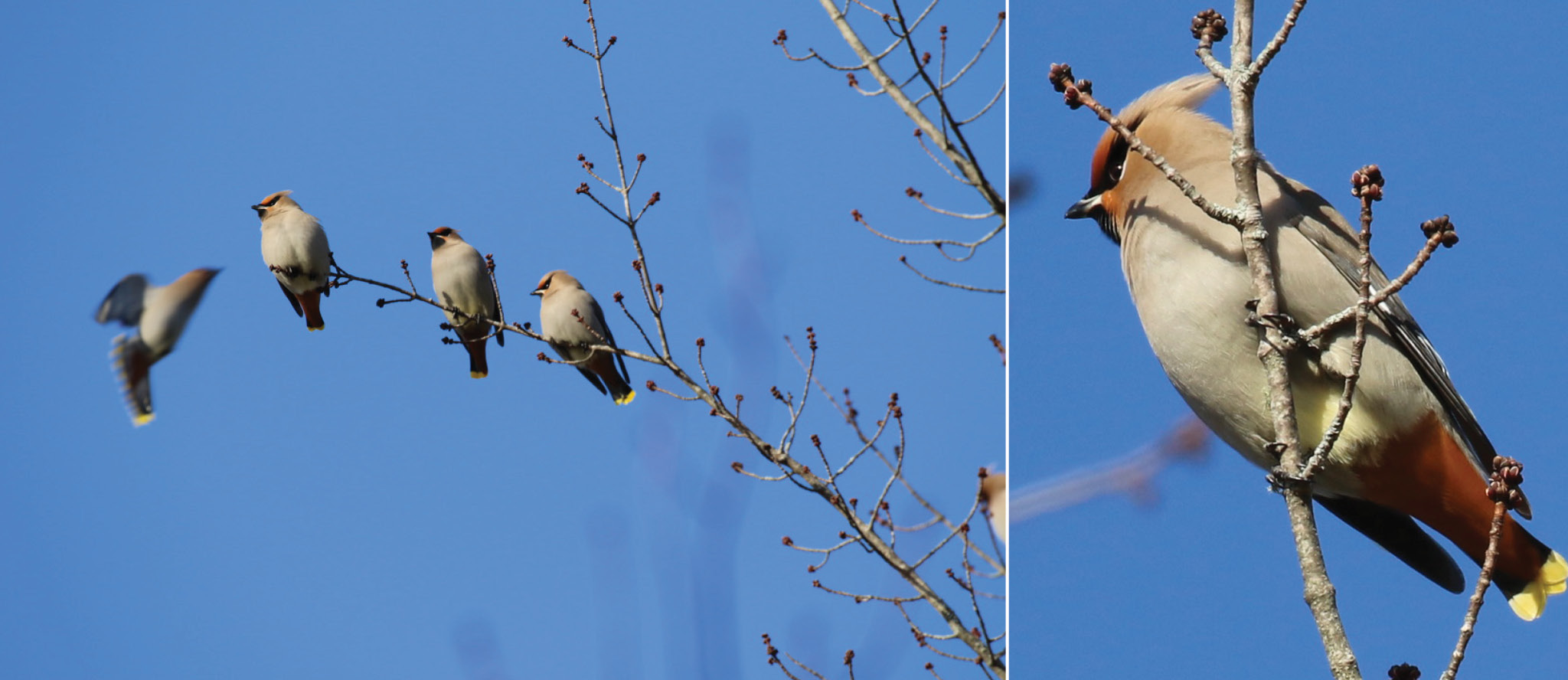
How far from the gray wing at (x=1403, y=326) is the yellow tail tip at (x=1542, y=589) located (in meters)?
0.11

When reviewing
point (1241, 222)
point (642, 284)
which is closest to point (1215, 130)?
point (1241, 222)

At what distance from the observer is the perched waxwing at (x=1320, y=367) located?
2.55m

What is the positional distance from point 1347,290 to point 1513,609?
26.9 inches

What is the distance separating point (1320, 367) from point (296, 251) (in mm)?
3294

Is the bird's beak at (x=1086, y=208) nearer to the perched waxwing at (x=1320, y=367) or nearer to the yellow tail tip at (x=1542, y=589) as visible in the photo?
the perched waxwing at (x=1320, y=367)

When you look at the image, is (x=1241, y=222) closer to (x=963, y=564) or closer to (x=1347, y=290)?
(x=1347, y=290)

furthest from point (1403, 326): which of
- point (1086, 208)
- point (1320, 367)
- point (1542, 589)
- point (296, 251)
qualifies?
point (296, 251)

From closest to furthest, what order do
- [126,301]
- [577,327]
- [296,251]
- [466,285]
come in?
[126,301] → [296,251] → [466,285] → [577,327]

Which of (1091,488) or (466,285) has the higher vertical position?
(466,285)

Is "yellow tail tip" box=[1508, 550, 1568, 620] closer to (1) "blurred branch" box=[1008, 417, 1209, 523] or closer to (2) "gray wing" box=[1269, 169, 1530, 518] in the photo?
(2) "gray wing" box=[1269, 169, 1530, 518]

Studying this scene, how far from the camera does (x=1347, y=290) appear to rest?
8.51 feet

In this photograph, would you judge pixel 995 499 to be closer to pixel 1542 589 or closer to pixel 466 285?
pixel 1542 589

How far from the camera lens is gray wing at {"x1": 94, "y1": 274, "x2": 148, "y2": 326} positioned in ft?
10.4

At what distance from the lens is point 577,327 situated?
221 inches
